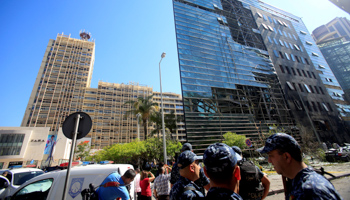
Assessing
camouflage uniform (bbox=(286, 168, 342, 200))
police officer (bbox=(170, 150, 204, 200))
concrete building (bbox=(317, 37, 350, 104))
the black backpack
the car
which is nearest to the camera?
camouflage uniform (bbox=(286, 168, 342, 200))

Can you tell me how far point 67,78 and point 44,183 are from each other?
228ft

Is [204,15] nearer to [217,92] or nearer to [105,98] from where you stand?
[217,92]

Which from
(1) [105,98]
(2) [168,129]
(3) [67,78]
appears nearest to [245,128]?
(2) [168,129]

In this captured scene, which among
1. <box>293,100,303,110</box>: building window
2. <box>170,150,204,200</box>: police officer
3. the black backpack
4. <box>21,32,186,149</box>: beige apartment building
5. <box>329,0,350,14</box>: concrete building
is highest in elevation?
<box>21,32,186,149</box>: beige apartment building

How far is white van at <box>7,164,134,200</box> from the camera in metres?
3.88

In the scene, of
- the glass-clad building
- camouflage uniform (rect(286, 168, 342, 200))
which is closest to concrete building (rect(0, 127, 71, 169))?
the glass-clad building

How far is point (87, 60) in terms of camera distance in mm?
66688

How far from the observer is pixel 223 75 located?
25484 millimetres

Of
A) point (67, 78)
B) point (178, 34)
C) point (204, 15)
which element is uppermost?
point (67, 78)

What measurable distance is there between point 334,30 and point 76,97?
16192 centimetres

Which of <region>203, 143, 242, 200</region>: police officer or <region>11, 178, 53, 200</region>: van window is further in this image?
<region>11, 178, 53, 200</region>: van window

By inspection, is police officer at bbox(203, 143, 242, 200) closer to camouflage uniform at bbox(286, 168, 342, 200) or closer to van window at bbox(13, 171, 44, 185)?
camouflage uniform at bbox(286, 168, 342, 200)

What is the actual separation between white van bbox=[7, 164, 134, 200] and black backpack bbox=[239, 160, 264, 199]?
3.07 meters

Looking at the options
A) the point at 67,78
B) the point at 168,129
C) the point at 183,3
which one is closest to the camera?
the point at 183,3
